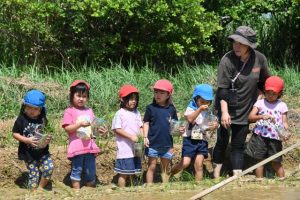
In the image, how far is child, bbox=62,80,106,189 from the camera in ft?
22.5

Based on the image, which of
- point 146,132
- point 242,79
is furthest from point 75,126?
point 242,79

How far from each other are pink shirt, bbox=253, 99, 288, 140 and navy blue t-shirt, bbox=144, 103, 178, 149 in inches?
41.8

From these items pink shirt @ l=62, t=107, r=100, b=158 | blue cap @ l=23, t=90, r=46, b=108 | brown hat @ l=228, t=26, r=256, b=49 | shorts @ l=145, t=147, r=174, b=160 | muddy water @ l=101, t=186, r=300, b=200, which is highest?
brown hat @ l=228, t=26, r=256, b=49

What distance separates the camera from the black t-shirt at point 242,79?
23.7 feet

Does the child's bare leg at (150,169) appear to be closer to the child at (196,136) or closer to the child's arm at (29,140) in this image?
the child at (196,136)

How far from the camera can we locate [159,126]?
281 inches

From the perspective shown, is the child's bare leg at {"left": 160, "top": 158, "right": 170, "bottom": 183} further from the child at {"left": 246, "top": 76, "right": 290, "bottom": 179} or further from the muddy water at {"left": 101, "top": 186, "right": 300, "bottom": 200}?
the child at {"left": 246, "top": 76, "right": 290, "bottom": 179}

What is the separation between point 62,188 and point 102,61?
16.1ft

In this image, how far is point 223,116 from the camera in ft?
23.2

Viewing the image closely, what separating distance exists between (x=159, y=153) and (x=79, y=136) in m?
0.95

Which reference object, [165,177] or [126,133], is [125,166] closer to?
[126,133]

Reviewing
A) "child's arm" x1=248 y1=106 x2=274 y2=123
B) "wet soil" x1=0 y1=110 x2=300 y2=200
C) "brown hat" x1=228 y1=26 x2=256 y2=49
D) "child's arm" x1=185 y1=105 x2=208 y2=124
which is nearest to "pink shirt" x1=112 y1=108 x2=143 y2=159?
"wet soil" x1=0 y1=110 x2=300 y2=200

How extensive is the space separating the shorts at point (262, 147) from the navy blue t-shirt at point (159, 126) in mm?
1074

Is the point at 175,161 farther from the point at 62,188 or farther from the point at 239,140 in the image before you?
the point at 62,188
